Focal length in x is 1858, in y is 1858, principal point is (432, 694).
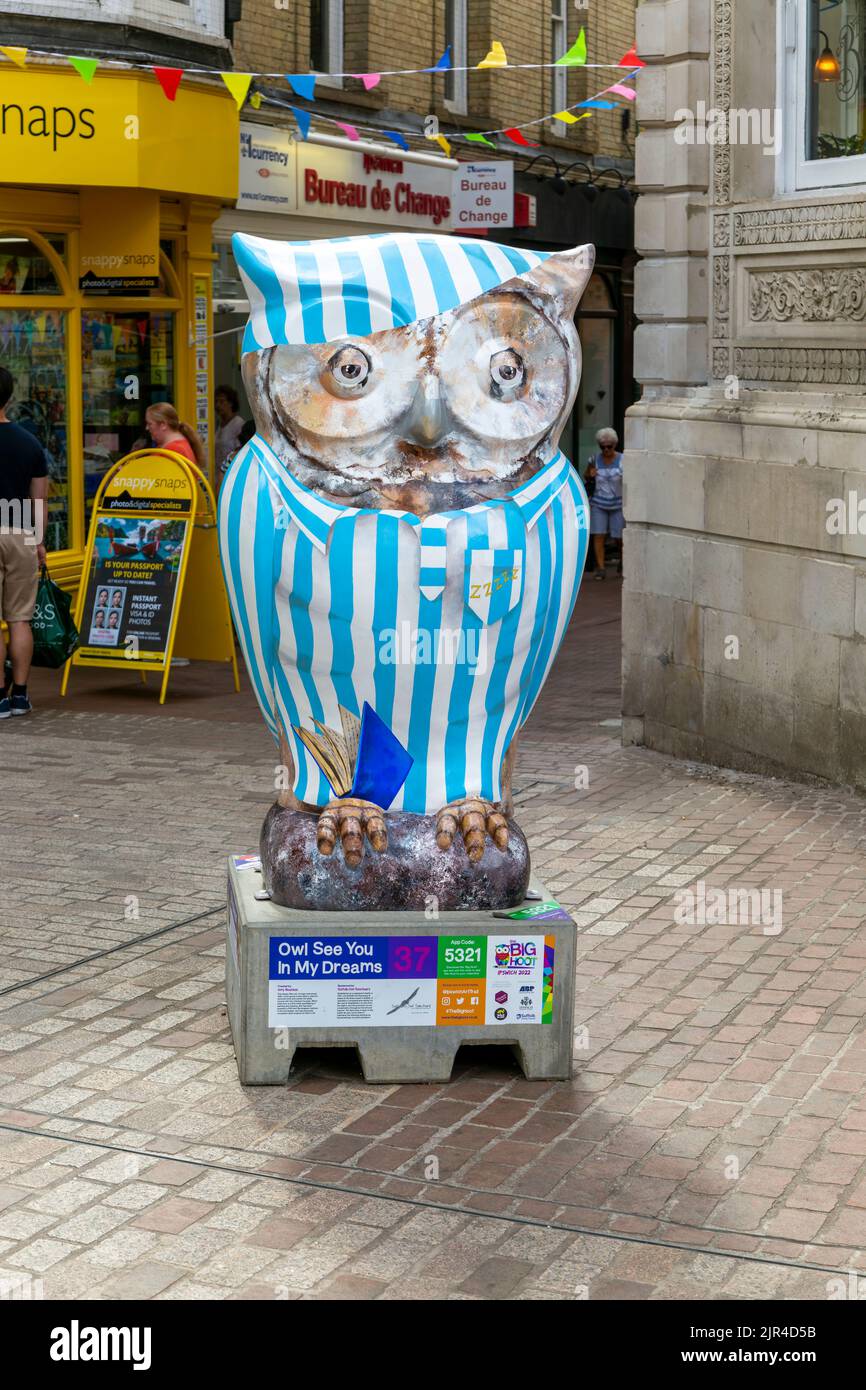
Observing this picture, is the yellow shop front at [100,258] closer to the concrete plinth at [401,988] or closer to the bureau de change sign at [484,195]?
the bureau de change sign at [484,195]

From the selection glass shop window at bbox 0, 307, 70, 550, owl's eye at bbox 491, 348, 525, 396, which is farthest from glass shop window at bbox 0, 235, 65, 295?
owl's eye at bbox 491, 348, 525, 396

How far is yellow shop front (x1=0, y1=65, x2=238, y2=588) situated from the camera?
1328 cm

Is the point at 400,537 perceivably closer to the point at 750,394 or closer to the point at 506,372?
the point at 506,372

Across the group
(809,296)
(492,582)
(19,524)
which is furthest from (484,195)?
(492,582)

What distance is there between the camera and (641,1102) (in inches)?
211

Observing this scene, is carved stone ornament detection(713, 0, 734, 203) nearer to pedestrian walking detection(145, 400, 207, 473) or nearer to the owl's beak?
pedestrian walking detection(145, 400, 207, 473)

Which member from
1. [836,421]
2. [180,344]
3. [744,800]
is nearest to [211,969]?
[744,800]

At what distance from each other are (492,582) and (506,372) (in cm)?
61

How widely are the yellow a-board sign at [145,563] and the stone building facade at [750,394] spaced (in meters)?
2.82

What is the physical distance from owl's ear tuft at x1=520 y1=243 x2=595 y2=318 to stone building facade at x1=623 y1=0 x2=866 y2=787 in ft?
12.3

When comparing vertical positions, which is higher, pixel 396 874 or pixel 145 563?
pixel 145 563

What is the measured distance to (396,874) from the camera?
5.36 metres

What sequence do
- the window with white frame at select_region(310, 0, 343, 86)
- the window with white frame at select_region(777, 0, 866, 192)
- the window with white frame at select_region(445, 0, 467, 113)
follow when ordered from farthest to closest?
1. the window with white frame at select_region(445, 0, 467, 113)
2. the window with white frame at select_region(310, 0, 343, 86)
3. the window with white frame at select_region(777, 0, 866, 192)

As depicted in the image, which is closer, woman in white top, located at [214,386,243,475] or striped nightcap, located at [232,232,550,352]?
striped nightcap, located at [232,232,550,352]
